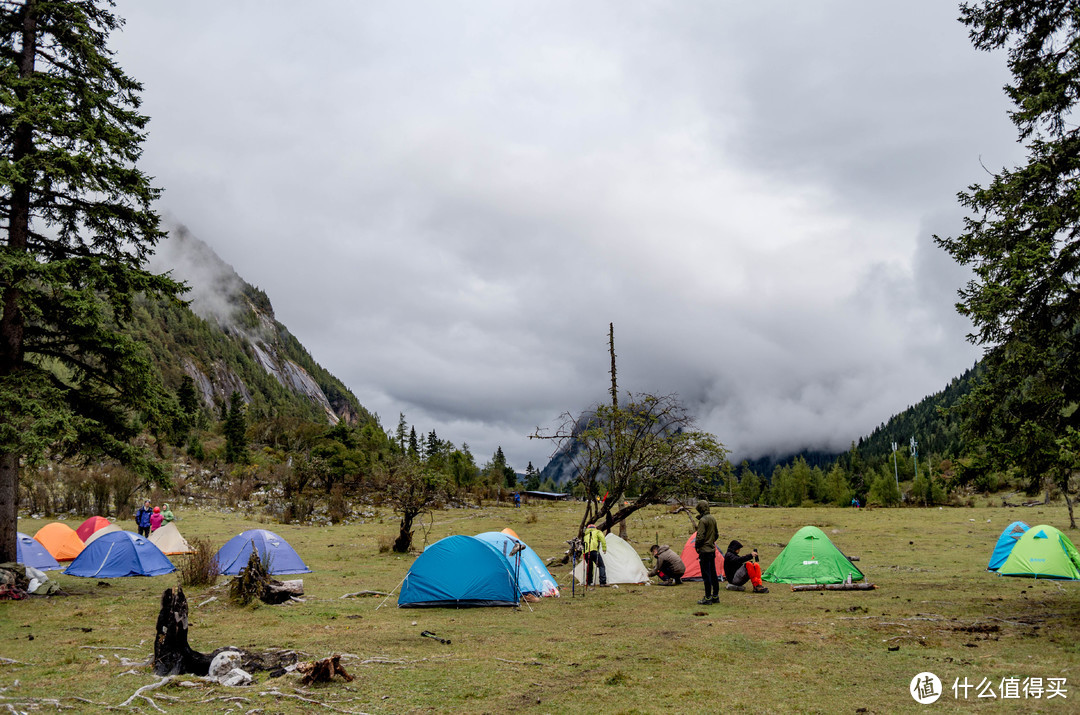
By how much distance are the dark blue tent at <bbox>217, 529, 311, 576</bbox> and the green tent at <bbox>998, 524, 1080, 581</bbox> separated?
1965 centimetres

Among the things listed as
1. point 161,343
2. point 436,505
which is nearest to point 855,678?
point 436,505

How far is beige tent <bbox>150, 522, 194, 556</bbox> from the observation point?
22688 mm

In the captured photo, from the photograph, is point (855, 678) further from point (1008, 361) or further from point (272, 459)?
point (272, 459)

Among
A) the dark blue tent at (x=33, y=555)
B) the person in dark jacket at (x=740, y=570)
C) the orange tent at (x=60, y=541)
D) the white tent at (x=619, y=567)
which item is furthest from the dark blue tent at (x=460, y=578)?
the orange tent at (x=60, y=541)

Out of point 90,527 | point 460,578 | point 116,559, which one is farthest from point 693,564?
point 90,527

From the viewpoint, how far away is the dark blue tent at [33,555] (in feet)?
57.9

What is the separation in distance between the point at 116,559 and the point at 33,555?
248 centimetres

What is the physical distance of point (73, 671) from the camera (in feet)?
27.1

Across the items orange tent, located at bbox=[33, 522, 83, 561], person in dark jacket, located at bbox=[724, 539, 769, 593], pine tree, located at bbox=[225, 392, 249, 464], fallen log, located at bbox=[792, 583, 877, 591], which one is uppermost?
pine tree, located at bbox=[225, 392, 249, 464]

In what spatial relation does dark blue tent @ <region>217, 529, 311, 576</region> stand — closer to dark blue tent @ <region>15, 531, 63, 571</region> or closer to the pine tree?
dark blue tent @ <region>15, 531, 63, 571</region>

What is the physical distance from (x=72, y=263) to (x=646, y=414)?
16670 millimetres

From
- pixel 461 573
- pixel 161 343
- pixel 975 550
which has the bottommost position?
pixel 975 550

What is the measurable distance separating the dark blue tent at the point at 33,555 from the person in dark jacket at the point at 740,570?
60.8ft

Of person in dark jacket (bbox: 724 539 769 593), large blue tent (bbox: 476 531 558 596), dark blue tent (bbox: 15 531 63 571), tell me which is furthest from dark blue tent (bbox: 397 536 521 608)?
dark blue tent (bbox: 15 531 63 571)
